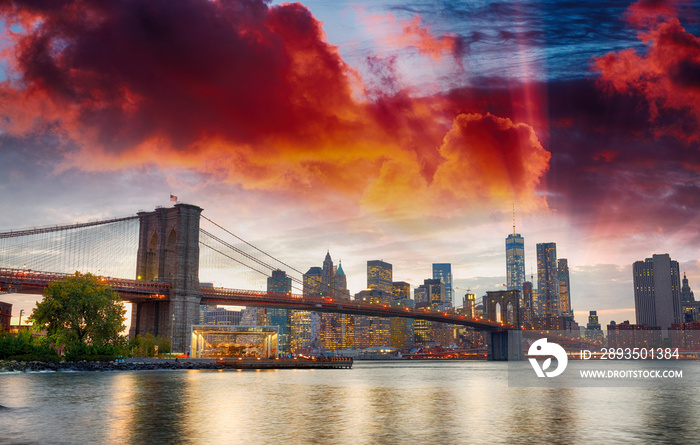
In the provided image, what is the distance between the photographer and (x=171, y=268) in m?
97.1

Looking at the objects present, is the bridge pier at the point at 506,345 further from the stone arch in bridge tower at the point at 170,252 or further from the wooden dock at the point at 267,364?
the stone arch in bridge tower at the point at 170,252

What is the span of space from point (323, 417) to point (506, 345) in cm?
16120

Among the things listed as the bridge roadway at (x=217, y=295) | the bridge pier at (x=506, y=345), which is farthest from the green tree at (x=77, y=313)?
the bridge pier at (x=506, y=345)

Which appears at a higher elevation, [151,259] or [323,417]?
[151,259]

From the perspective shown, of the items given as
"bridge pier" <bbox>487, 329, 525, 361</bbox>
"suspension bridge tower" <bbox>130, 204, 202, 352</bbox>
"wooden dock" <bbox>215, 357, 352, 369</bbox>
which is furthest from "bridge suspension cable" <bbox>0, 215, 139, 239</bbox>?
"bridge pier" <bbox>487, 329, 525, 361</bbox>

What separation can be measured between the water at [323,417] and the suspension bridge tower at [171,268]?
48.4m

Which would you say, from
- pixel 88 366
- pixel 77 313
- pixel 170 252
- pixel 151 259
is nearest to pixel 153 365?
pixel 88 366

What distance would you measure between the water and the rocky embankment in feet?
73.6

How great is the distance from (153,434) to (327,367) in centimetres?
8592

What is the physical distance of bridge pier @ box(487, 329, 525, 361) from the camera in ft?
582

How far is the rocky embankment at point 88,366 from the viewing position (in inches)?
2437

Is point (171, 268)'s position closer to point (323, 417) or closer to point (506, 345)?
point (323, 417)

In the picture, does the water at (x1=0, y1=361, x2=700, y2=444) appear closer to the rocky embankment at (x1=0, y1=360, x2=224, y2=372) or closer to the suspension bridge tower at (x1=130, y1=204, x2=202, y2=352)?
the rocky embankment at (x1=0, y1=360, x2=224, y2=372)

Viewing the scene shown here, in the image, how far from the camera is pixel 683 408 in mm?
36812
